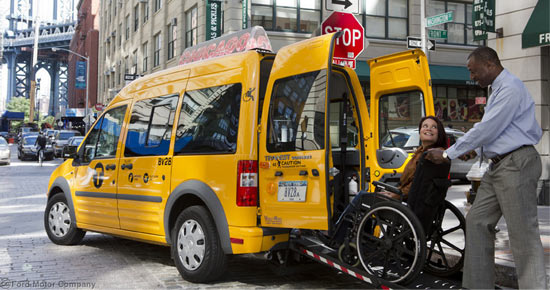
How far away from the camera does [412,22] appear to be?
24.9 m

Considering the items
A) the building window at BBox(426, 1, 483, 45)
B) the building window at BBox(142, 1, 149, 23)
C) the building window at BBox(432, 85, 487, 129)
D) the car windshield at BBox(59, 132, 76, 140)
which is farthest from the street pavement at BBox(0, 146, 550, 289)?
the building window at BBox(142, 1, 149, 23)

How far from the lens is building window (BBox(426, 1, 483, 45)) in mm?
26125

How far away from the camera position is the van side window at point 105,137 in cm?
679

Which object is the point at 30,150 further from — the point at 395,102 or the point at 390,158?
the point at 390,158

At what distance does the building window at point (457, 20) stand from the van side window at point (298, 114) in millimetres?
22999

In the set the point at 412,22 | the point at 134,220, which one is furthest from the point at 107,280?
the point at 412,22

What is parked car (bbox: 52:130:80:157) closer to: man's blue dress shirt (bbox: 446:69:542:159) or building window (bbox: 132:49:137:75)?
building window (bbox: 132:49:137:75)

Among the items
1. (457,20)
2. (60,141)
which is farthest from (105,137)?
(60,141)

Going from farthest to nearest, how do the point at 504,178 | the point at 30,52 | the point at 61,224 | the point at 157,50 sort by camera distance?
the point at 30,52 → the point at 157,50 → the point at 61,224 → the point at 504,178

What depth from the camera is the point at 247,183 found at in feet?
16.4

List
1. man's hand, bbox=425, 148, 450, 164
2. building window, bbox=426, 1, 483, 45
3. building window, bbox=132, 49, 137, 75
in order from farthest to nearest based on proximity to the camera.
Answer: building window, bbox=132, 49, 137, 75 → building window, bbox=426, 1, 483, 45 → man's hand, bbox=425, 148, 450, 164

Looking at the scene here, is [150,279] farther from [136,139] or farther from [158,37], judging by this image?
[158,37]

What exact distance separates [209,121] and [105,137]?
2.26 m

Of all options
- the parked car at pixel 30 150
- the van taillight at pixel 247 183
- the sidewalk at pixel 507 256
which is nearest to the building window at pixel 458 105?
the sidewalk at pixel 507 256
